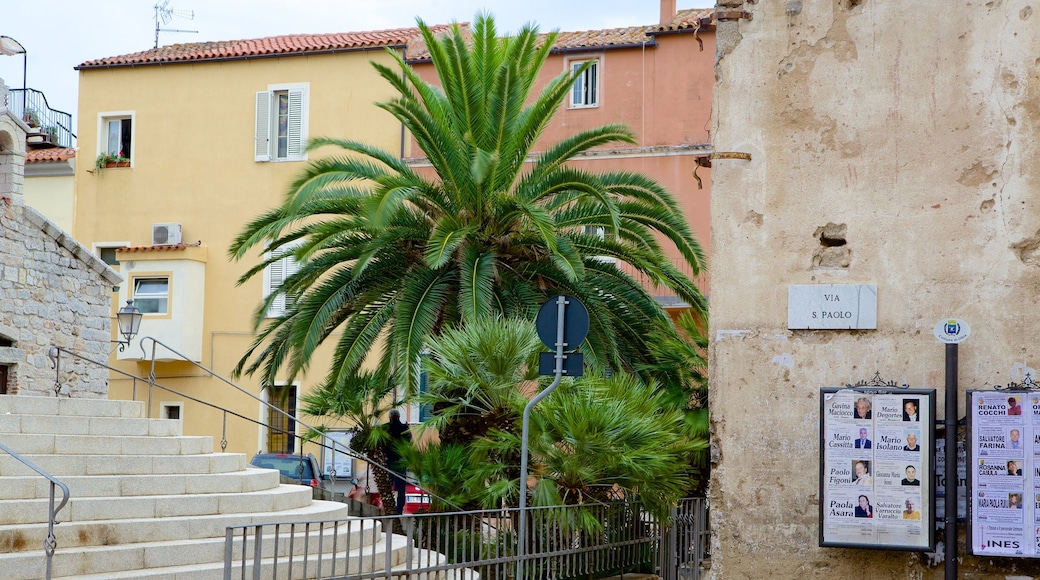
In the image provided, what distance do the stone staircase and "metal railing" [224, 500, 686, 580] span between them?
142 millimetres

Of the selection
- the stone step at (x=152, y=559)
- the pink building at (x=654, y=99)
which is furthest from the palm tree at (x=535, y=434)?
the pink building at (x=654, y=99)

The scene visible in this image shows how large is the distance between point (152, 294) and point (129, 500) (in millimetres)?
18560

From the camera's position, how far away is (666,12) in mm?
26250

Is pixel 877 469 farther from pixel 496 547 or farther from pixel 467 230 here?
pixel 467 230

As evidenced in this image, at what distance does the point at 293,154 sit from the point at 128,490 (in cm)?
1807

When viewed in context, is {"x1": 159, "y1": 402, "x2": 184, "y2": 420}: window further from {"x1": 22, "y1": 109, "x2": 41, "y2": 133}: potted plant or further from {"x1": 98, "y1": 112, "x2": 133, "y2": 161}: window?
{"x1": 22, "y1": 109, "x2": 41, "y2": 133}: potted plant

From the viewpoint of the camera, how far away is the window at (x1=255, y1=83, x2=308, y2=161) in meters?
28.4

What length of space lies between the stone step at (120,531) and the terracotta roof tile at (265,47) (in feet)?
59.2

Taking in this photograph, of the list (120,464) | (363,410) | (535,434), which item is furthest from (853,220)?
(363,410)

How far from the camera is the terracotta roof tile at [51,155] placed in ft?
96.1

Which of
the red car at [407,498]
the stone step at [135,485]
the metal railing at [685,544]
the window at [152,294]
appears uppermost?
the window at [152,294]

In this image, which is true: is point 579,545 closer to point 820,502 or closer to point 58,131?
point 820,502

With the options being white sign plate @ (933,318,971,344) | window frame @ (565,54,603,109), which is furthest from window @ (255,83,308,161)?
white sign plate @ (933,318,971,344)

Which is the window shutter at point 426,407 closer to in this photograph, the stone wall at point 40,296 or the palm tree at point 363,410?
the palm tree at point 363,410
